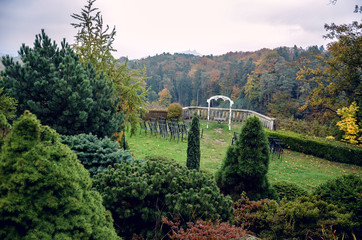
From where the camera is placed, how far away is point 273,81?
Answer: 3166cm

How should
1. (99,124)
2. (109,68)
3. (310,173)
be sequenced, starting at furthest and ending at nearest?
1. (310,173)
2. (109,68)
3. (99,124)

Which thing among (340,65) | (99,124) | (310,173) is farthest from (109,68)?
(340,65)

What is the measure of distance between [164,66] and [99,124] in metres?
53.4

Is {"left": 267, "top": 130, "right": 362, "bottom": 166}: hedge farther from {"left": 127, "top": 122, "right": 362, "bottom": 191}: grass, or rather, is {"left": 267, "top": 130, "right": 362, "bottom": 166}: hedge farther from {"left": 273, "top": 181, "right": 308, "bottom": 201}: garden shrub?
{"left": 273, "top": 181, "right": 308, "bottom": 201}: garden shrub

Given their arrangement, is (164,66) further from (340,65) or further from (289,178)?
(289,178)

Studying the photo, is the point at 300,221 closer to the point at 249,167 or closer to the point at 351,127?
the point at 249,167

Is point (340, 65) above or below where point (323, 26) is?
below

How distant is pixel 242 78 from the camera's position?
40.3 meters

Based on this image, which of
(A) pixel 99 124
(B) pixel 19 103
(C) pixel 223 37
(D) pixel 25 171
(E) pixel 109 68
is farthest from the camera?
(C) pixel 223 37

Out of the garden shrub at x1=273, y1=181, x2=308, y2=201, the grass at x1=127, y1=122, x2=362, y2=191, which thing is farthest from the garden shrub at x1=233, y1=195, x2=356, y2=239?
the grass at x1=127, y1=122, x2=362, y2=191

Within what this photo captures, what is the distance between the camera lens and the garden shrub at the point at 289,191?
4777mm

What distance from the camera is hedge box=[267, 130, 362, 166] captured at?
8930 mm

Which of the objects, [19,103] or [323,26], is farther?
[323,26]

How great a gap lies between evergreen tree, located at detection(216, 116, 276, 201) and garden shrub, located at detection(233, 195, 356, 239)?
972 millimetres
